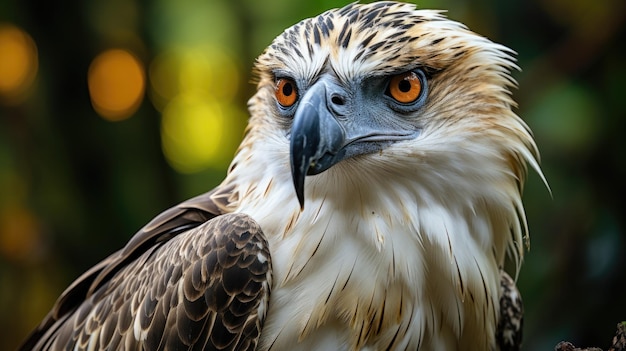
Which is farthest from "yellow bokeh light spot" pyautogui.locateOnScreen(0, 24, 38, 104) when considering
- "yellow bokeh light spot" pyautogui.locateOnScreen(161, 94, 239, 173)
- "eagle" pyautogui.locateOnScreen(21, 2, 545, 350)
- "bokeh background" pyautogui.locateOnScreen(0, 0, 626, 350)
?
"eagle" pyautogui.locateOnScreen(21, 2, 545, 350)

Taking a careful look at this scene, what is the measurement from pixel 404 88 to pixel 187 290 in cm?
92

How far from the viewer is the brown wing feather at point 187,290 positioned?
2.28 m

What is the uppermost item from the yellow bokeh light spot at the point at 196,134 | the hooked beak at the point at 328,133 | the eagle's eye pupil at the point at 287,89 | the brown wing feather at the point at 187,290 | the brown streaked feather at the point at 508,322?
the eagle's eye pupil at the point at 287,89

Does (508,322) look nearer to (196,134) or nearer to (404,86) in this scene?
(404,86)

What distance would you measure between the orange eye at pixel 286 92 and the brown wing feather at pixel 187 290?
0.40m

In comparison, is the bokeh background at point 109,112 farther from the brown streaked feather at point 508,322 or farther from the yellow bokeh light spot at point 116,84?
the brown streaked feather at point 508,322

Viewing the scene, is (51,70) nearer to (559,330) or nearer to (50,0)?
(50,0)

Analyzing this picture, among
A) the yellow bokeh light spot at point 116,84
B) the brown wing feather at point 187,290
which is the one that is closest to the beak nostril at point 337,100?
the brown wing feather at point 187,290

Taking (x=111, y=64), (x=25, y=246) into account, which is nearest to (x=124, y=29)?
(x=111, y=64)

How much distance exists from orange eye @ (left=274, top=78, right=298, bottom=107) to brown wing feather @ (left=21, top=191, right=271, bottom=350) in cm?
40

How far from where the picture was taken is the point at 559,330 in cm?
408

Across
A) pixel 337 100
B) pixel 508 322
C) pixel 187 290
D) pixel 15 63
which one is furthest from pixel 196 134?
pixel 337 100

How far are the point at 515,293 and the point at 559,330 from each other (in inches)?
45.9

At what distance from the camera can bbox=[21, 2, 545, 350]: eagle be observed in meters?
2.29
